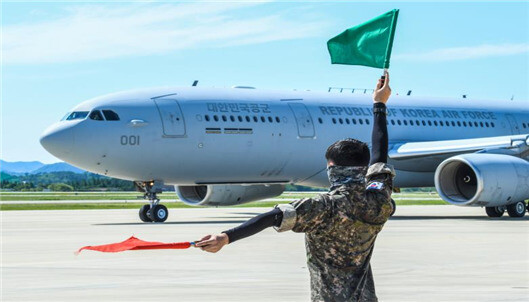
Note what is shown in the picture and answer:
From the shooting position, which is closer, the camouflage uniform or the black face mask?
the camouflage uniform

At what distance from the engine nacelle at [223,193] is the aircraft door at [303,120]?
257 cm

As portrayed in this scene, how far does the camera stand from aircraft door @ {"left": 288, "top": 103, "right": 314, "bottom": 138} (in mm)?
26844

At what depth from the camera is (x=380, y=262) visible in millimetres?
13016

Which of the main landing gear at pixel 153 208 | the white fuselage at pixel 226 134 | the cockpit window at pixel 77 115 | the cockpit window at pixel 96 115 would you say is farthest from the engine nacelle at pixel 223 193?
the cockpit window at pixel 77 115

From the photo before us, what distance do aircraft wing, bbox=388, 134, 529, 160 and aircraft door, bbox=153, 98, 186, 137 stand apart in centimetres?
642

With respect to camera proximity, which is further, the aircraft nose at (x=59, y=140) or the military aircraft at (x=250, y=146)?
the military aircraft at (x=250, y=146)

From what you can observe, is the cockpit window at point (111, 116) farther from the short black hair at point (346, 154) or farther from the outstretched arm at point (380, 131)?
the short black hair at point (346, 154)

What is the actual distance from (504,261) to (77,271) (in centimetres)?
544

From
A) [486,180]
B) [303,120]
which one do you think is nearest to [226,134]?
[303,120]

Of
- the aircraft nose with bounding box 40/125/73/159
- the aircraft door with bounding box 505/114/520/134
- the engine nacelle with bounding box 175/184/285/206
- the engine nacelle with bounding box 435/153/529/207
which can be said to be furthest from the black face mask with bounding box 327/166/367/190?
the aircraft door with bounding box 505/114/520/134

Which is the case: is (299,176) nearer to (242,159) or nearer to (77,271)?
(242,159)

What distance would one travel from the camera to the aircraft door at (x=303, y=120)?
26844mm

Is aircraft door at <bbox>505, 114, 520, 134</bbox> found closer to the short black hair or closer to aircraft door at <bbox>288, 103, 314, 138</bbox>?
aircraft door at <bbox>288, 103, 314, 138</bbox>

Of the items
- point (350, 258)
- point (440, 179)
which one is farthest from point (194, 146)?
point (350, 258)
